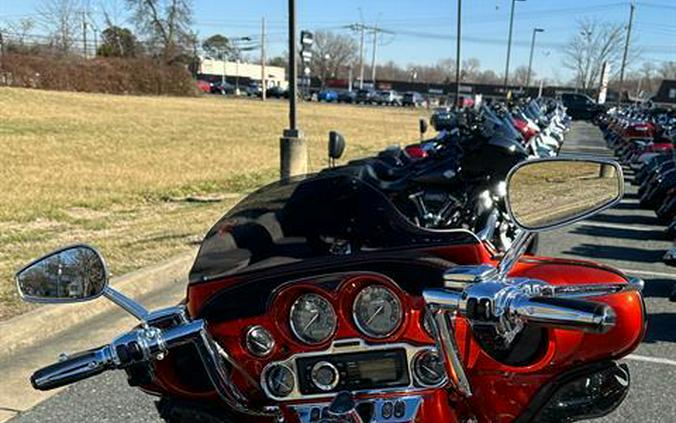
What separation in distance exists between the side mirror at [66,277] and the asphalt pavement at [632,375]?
164 cm

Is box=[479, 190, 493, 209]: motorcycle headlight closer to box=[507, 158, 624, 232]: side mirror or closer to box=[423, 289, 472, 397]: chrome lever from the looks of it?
box=[507, 158, 624, 232]: side mirror

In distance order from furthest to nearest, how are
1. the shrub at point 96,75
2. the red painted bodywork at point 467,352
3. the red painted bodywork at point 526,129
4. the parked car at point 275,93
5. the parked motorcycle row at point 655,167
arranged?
the parked car at point 275,93 → the shrub at point 96,75 → the red painted bodywork at point 526,129 → the parked motorcycle row at point 655,167 → the red painted bodywork at point 467,352

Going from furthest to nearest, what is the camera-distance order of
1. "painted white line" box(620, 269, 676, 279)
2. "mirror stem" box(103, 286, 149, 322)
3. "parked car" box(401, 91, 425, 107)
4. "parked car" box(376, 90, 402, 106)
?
1. "parked car" box(401, 91, 425, 107)
2. "parked car" box(376, 90, 402, 106)
3. "painted white line" box(620, 269, 676, 279)
4. "mirror stem" box(103, 286, 149, 322)

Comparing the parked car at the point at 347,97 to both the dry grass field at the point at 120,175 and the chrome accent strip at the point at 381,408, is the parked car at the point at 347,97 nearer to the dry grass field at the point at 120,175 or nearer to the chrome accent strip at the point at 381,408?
the dry grass field at the point at 120,175

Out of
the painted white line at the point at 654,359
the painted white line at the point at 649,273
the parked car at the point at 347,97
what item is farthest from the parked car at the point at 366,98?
the painted white line at the point at 654,359

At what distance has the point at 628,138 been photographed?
16953 mm

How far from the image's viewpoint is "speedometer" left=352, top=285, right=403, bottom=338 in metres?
1.98

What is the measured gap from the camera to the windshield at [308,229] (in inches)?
90.4

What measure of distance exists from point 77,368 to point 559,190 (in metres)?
1.71

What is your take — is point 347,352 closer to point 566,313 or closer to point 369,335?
point 369,335

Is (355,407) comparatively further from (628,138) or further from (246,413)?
(628,138)

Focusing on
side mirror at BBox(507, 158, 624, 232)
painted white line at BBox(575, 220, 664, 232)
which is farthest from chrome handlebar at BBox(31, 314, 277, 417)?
painted white line at BBox(575, 220, 664, 232)

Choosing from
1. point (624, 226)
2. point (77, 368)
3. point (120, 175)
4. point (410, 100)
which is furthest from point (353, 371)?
point (410, 100)

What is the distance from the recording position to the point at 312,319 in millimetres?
2041
